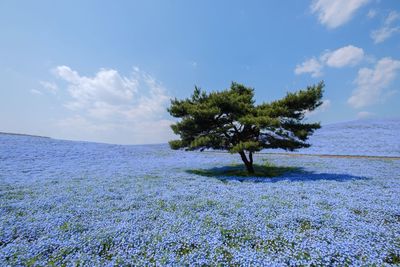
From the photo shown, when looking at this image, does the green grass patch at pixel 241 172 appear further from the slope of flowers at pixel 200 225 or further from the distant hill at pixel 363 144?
the distant hill at pixel 363 144

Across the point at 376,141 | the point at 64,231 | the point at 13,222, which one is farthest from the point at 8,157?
the point at 376,141

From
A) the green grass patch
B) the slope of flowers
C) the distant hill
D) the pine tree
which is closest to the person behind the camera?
the slope of flowers

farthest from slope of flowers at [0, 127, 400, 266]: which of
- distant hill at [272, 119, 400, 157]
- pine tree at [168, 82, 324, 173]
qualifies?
distant hill at [272, 119, 400, 157]

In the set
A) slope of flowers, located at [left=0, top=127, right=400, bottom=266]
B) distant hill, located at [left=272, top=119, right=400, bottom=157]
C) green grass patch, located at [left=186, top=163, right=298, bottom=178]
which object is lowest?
slope of flowers, located at [left=0, top=127, right=400, bottom=266]

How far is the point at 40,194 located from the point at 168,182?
5.46 meters

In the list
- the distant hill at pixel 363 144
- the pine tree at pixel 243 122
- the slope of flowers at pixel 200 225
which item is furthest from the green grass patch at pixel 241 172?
the distant hill at pixel 363 144

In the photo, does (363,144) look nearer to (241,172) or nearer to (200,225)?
(241,172)

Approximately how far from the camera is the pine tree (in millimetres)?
12102

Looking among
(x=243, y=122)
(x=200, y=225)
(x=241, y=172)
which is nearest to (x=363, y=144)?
(x=241, y=172)

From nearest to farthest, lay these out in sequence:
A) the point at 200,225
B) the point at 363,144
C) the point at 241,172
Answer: the point at 200,225, the point at 241,172, the point at 363,144

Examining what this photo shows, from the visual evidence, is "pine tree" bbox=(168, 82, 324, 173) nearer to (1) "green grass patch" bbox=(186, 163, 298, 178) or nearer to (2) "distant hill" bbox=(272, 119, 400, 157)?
(1) "green grass patch" bbox=(186, 163, 298, 178)

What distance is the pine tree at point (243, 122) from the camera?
12102 millimetres

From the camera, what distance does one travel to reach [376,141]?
24.1 metres

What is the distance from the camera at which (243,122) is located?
12.0 meters
